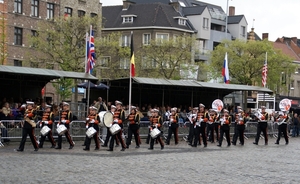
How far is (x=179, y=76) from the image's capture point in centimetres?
5406

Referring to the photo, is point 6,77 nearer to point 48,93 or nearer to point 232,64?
point 48,93

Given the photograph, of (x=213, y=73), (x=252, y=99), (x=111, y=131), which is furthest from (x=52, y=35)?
(x=252, y=99)

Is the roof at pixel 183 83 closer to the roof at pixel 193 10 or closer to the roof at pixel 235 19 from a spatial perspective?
the roof at pixel 193 10

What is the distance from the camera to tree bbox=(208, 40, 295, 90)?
204 ft

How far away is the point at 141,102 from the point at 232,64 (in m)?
25.8

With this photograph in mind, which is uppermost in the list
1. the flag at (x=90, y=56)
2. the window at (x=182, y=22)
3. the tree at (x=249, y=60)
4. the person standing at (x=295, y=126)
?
the window at (x=182, y=22)

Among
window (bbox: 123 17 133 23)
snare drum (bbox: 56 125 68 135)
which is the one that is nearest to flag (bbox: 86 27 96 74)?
snare drum (bbox: 56 125 68 135)

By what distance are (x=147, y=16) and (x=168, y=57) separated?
69.9 ft

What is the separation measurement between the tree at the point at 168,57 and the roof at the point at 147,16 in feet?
56.6

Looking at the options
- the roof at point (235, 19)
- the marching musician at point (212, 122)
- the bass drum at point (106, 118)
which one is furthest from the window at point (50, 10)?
the bass drum at point (106, 118)

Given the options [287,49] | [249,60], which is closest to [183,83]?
[249,60]

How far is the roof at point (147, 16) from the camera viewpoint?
242ft

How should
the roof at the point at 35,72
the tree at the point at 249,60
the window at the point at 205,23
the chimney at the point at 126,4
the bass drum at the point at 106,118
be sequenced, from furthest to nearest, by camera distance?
1. the window at the point at 205,23
2. the chimney at the point at 126,4
3. the tree at the point at 249,60
4. the roof at the point at 35,72
5. the bass drum at the point at 106,118

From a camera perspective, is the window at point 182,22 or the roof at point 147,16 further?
the window at point 182,22
